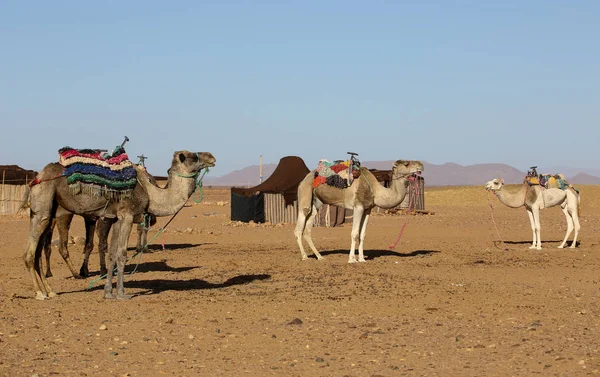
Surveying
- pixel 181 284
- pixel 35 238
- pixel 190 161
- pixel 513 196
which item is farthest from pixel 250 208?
pixel 35 238

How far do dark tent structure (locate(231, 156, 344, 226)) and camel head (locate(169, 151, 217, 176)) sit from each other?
787 inches

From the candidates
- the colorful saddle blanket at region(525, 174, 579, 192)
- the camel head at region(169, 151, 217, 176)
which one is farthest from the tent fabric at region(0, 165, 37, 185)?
the camel head at region(169, 151, 217, 176)

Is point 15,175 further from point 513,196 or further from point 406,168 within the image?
point 406,168

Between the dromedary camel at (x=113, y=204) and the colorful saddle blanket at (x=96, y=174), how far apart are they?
0.31ft

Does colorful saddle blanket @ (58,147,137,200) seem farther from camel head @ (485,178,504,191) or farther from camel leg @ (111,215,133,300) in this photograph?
camel head @ (485,178,504,191)

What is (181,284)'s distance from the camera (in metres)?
14.8

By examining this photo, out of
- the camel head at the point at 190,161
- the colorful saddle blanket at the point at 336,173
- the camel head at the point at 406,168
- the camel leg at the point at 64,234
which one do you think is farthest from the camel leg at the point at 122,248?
the camel head at the point at 406,168

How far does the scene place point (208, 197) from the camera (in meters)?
73.6

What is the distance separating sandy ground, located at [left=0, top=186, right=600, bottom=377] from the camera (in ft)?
27.7

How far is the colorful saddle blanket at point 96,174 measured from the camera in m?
12.4

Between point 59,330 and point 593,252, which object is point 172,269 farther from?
point 593,252

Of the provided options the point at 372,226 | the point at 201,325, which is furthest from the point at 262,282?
the point at 372,226

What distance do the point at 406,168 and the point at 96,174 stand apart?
25.8 feet

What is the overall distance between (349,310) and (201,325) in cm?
221
